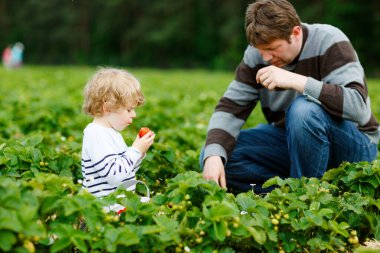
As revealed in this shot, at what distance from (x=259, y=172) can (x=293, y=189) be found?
0.97 m

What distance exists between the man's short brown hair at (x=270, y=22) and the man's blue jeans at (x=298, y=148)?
16.6 inches

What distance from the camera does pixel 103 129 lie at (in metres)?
3.00

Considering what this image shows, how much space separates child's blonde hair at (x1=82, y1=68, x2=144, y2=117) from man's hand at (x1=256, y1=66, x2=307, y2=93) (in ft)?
2.42

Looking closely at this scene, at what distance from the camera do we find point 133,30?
49.8 metres

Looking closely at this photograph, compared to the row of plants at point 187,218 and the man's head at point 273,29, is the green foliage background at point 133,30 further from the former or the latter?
the row of plants at point 187,218

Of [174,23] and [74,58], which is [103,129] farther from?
[74,58]

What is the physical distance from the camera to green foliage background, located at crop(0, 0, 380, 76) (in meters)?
43.2

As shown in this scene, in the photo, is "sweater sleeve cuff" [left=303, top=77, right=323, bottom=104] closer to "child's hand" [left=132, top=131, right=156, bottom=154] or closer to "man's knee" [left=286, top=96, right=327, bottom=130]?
"man's knee" [left=286, top=96, right=327, bottom=130]

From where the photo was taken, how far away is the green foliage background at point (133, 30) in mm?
43188

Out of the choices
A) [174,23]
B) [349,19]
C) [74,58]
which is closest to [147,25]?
[174,23]

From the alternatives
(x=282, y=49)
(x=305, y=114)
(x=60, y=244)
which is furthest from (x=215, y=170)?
(x=60, y=244)

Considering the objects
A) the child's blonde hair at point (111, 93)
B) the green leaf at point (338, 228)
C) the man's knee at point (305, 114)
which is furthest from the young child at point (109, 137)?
the green leaf at point (338, 228)

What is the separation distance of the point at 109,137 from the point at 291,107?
3.80 feet

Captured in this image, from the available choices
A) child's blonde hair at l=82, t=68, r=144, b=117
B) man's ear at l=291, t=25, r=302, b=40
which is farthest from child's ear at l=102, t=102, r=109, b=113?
man's ear at l=291, t=25, r=302, b=40
